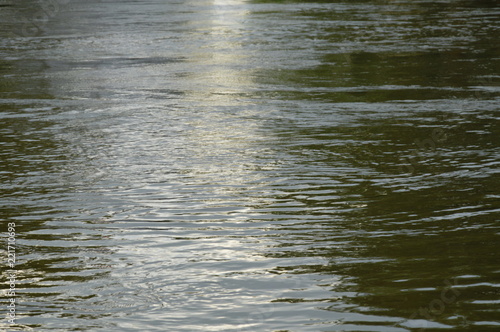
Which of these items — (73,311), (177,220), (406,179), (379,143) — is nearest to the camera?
(73,311)

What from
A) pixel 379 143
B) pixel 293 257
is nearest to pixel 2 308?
pixel 293 257

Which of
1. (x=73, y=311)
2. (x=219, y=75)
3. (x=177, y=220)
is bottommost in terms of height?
(x=73, y=311)

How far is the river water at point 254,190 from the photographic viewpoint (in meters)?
5.64

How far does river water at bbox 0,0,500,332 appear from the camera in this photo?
5.64 metres

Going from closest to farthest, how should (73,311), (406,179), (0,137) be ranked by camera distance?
(73,311) < (406,179) < (0,137)

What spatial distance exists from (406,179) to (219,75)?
739cm

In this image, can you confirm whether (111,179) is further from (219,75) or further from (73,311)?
(219,75)

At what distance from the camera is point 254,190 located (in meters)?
8.25

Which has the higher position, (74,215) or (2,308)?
(74,215)

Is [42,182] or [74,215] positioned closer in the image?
[74,215]

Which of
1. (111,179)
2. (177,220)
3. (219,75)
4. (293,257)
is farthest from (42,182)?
(219,75)

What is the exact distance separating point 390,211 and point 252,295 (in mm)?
2155

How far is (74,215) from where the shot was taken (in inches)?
298

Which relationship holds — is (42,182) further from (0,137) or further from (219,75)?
(219,75)
